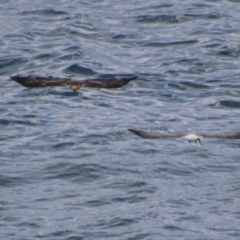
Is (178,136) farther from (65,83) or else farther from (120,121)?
(120,121)

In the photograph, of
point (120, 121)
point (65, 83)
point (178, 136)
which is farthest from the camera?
point (120, 121)

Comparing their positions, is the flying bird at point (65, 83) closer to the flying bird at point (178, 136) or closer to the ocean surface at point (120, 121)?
the ocean surface at point (120, 121)

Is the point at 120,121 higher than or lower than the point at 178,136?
lower

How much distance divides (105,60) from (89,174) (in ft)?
18.6

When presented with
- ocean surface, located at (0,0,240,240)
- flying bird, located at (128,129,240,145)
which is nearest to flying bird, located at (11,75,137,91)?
ocean surface, located at (0,0,240,240)

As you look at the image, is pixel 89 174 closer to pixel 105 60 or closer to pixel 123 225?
pixel 123 225

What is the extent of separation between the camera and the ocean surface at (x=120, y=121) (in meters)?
15.2

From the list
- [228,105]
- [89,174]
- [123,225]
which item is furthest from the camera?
[228,105]

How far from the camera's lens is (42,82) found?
1597 centimetres

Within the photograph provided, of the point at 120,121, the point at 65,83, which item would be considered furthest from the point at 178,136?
the point at 120,121

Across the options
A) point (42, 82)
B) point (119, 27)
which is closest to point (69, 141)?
point (42, 82)

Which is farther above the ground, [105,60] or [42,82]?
[42,82]

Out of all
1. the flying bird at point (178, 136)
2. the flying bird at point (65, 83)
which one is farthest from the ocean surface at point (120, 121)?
the flying bird at point (65, 83)

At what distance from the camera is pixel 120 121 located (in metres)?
19.2
